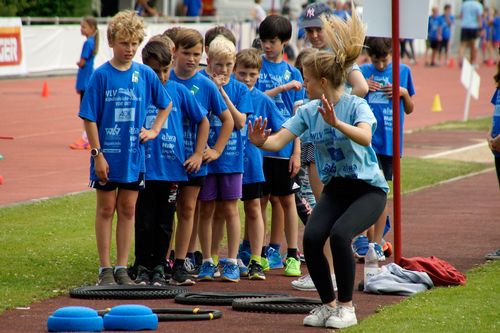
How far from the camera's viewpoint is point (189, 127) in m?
9.48

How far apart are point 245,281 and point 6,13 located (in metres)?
24.4

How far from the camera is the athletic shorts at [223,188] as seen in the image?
9.58m

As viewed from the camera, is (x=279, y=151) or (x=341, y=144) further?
(x=279, y=151)

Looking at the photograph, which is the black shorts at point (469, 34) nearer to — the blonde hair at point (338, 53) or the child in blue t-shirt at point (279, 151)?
the child in blue t-shirt at point (279, 151)

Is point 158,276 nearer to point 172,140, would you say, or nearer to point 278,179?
point 172,140

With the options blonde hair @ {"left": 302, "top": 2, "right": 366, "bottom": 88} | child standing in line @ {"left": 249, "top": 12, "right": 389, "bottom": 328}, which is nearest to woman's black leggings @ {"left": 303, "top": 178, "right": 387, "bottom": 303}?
child standing in line @ {"left": 249, "top": 12, "right": 389, "bottom": 328}

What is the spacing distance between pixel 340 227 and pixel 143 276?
7.23ft

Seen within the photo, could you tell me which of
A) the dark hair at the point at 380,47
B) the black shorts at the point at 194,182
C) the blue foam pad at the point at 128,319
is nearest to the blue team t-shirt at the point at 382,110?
the dark hair at the point at 380,47

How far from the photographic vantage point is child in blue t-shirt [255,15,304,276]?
10.1m

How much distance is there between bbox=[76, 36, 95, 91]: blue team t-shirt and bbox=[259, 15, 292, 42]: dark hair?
904 centimetres

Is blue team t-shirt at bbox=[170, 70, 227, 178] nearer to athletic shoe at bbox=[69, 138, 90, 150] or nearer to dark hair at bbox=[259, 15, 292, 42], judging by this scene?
dark hair at bbox=[259, 15, 292, 42]

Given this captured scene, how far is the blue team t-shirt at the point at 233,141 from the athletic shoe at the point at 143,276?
950 mm

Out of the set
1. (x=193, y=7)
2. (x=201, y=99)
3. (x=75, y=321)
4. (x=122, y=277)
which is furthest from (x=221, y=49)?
(x=193, y=7)

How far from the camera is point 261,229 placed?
9.79 meters
